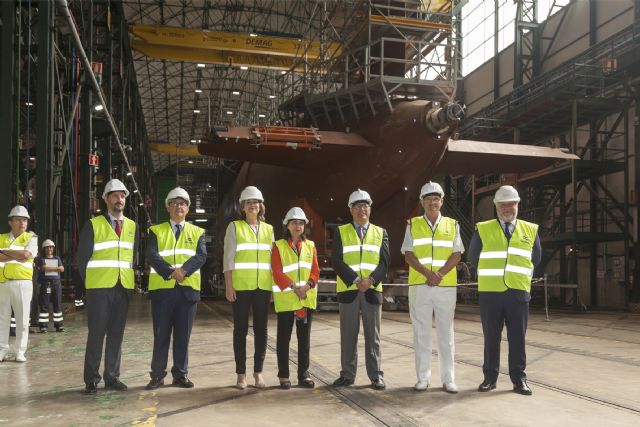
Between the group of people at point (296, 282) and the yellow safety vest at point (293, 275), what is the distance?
0.03 feet

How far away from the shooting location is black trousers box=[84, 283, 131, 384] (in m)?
6.15

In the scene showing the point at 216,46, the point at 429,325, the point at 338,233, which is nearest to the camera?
the point at 429,325

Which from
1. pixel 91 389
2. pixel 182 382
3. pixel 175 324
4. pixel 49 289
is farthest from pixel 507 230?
pixel 49 289

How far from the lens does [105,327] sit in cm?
633

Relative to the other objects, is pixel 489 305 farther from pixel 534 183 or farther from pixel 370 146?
pixel 534 183

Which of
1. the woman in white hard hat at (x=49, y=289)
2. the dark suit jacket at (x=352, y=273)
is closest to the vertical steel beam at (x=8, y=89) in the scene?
the woman in white hard hat at (x=49, y=289)

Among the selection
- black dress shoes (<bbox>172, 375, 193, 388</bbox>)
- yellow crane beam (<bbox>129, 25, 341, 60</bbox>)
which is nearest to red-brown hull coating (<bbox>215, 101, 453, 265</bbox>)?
black dress shoes (<bbox>172, 375, 193, 388</bbox>)

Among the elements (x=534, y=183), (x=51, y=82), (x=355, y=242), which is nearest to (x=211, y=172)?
(x=534, y=183)

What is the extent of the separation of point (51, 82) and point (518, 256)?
32.8 feet

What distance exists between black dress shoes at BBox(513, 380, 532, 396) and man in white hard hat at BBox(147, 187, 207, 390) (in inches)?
127

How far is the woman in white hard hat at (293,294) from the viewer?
653cm

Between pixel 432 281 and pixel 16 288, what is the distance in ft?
18.3

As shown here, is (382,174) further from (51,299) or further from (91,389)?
(91,389)

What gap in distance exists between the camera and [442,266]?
258 inches
